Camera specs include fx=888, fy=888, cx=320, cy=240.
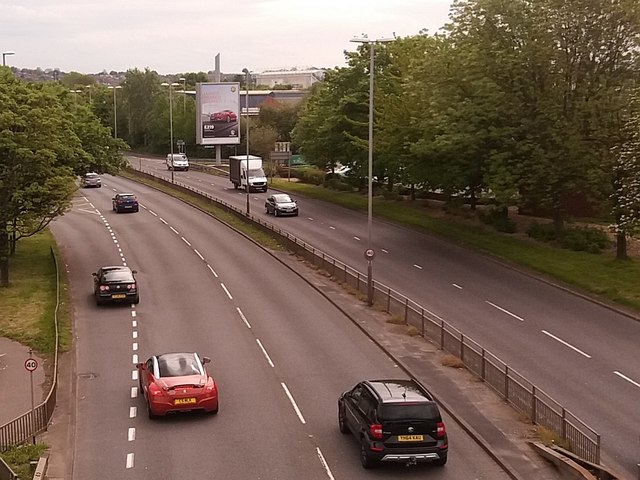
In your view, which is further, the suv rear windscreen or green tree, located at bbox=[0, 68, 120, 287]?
green tree, located at bbox=[0, 68, 120, 287]

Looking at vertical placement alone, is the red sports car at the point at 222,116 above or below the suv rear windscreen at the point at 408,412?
above

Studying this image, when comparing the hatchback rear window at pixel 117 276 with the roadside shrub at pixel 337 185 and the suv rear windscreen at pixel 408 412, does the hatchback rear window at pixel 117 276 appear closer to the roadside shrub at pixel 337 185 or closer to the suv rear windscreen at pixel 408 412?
the suv rear windscreen at pixel 408 412

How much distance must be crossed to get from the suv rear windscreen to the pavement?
200cm

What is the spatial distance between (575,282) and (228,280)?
15.8 m

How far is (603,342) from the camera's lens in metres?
30.0

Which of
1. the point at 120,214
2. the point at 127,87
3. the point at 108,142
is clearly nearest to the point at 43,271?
the point at 108,142

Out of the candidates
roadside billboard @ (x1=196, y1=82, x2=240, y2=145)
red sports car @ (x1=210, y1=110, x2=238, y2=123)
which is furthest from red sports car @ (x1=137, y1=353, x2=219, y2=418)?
red sports car @ (x1=210, y1=110, x2=238, y2=123)

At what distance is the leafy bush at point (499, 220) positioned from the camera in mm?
53094

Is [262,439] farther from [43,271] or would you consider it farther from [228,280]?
[43,271]

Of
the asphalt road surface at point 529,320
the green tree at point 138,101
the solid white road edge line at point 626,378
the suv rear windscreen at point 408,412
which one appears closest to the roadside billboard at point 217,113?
the asphalt road surface at point 529,320

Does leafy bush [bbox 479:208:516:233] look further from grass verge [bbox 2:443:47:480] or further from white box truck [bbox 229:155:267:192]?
grass verge [bbox 2:443:47:480]

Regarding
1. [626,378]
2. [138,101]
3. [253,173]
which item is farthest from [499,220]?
[138,101]

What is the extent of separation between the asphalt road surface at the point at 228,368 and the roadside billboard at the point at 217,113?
48.6m

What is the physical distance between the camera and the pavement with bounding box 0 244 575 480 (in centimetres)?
1884
